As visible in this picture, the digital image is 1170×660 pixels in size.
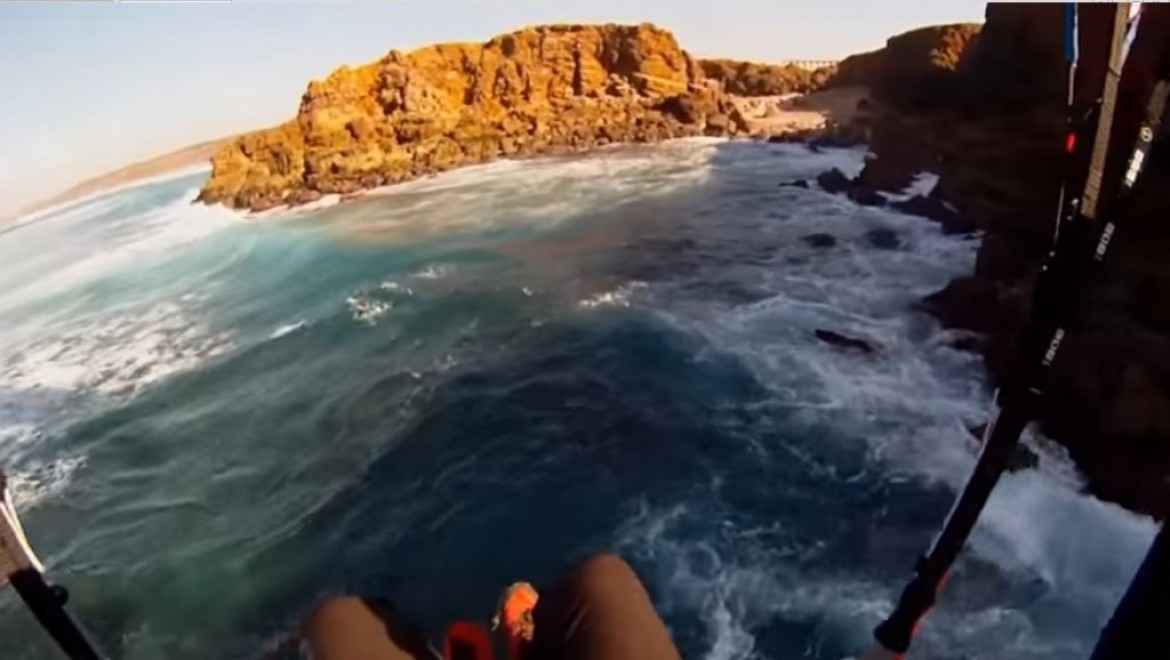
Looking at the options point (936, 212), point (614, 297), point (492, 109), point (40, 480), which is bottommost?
point (936, 212)

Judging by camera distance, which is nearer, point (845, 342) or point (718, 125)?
point (845, 342)

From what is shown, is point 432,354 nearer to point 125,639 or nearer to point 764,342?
point 764,342

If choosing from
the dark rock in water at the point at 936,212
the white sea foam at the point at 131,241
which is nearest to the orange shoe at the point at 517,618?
the dark rock in water at the point at 936,212

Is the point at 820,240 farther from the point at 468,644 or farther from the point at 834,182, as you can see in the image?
the point at 468,644

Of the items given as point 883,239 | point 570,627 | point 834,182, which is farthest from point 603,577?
point 834,182

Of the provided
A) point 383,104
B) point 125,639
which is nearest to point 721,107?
point 383,104

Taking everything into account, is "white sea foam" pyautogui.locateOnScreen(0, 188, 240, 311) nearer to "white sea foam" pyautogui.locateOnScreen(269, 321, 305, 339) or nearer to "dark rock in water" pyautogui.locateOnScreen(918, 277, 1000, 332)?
"white sea foam" pyautogui.locateOnScreen(269, 321, 305, 339)

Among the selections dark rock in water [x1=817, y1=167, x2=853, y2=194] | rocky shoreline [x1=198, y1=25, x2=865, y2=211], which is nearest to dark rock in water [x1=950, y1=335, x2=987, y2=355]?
dark rock in water [x1=817, y1=167, x2=853, y2=194]
